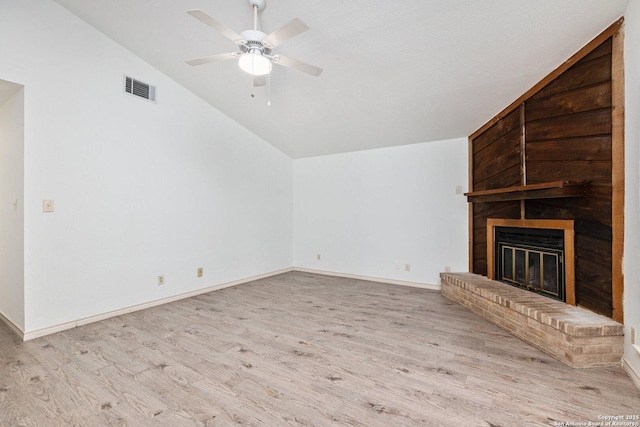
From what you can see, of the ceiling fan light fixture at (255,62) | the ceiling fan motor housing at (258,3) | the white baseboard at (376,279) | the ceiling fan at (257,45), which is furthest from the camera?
the white baseboard at (376,279)

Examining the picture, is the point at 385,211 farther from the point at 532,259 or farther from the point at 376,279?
the point at 532,259

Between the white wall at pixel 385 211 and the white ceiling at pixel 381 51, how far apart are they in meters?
0.53

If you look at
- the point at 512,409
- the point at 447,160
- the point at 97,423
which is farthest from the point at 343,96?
the point at 97,423

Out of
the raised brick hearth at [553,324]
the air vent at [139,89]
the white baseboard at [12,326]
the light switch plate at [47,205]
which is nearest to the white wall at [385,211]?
the raised brick hearth at [553,324]

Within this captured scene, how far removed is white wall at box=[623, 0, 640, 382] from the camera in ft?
5.96

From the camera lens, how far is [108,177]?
307 cm

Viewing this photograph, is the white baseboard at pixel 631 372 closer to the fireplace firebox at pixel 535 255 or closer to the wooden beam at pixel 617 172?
the wooden beam at pixel 617 172

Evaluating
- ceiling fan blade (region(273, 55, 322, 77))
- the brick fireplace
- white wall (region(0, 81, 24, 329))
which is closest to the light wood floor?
the brick fireplace

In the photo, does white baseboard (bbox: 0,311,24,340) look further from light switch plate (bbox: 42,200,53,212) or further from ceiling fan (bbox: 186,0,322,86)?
ceiling fan (bbox: 186,0,322,86)

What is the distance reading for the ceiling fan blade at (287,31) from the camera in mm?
1845

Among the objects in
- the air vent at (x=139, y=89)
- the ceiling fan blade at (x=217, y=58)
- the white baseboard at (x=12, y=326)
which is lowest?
the white baseboard at (x=12, y=326)

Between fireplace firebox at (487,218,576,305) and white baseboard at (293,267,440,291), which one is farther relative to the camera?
white baseboard at (293,267,440,291)

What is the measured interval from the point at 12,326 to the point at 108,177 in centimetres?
167

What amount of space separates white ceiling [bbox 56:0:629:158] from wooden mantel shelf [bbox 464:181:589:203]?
3.28 ft
